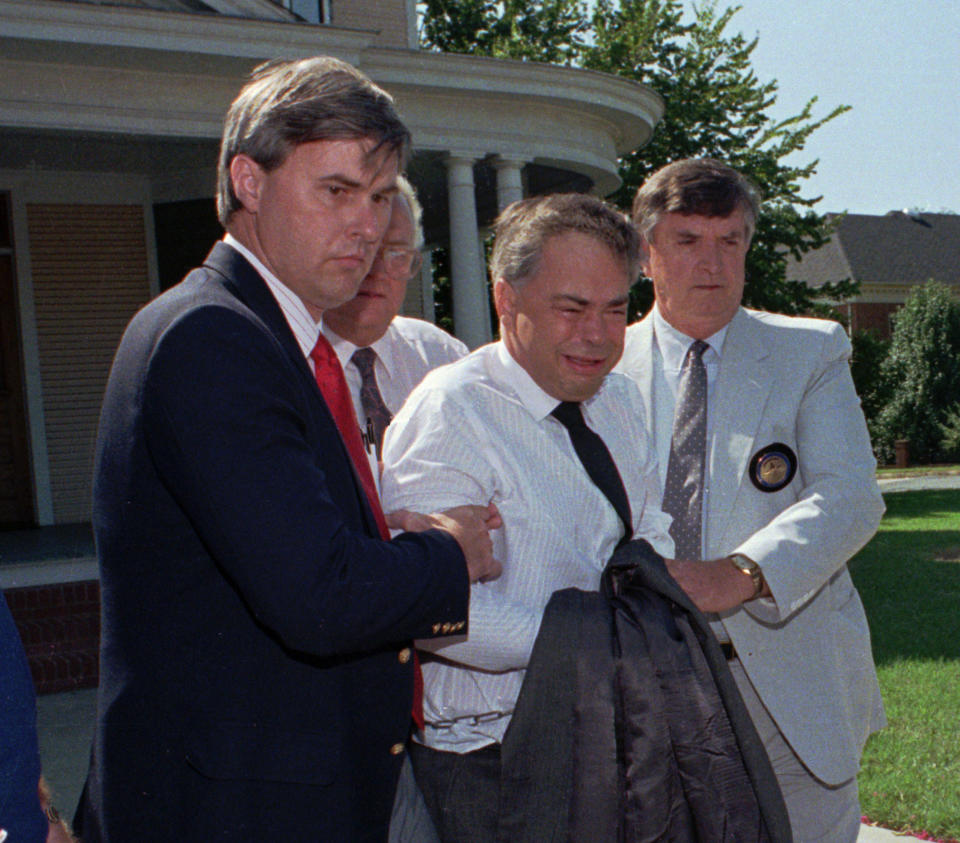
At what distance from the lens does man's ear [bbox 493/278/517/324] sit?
A: 2.27 meters

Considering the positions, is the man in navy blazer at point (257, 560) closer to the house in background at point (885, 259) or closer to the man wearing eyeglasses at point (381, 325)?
the man wearing eyeglasses at point (381, 325)

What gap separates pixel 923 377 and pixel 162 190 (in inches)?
1383

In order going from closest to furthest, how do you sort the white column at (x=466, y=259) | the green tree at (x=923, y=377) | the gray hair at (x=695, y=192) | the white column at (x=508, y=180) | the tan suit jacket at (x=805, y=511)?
the tan suit jacket at (x=805, y=511) < the gray hair at (x=695, y=192) < the white column at (x=466, y=259) < the white column at (x=508, y=180) < the green tree at (x=923, y=377)

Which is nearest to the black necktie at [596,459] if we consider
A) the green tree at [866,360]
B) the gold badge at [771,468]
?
the gold badge at [771,468]

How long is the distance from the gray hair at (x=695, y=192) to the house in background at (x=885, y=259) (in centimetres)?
5348

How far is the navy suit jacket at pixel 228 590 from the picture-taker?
148cm

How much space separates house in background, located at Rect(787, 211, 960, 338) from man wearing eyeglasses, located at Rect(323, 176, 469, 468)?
53.6 meters

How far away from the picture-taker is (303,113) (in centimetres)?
171

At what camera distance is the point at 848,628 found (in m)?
2.78

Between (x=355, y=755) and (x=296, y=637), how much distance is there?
29 centimetres

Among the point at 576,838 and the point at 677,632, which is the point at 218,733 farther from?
the point at 677,632

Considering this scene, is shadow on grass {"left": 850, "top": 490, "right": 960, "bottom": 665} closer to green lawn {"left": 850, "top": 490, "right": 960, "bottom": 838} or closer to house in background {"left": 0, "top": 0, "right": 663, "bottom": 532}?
green lawn {"left": 850, "top": 490, "right": 960, "bottom": 838}

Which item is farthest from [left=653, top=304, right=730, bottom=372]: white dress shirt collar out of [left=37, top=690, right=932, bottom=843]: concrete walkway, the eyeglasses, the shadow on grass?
the shadow on grass

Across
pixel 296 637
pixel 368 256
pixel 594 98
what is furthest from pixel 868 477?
pixel 594 98
